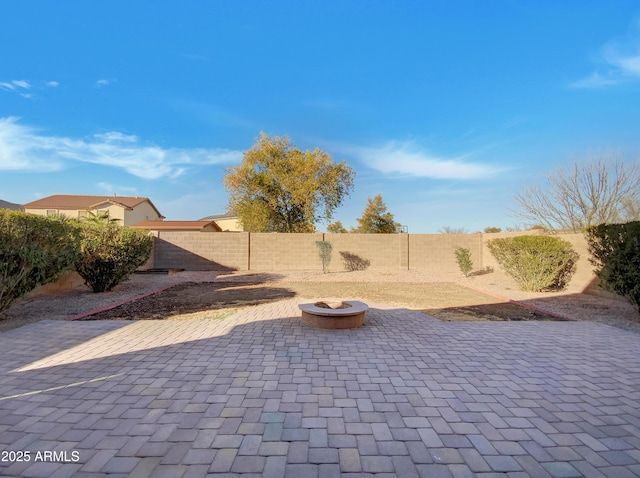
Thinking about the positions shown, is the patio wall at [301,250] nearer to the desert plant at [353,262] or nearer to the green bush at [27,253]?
the desert plant at [353,262]

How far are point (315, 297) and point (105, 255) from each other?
19.3 feet

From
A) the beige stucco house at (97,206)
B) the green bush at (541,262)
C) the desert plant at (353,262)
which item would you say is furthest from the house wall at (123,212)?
the green bush at (541,262)

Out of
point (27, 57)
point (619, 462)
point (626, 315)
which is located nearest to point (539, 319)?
point (626, 315)

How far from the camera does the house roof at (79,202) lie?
96.9 feet

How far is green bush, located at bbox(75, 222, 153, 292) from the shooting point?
26.3ft

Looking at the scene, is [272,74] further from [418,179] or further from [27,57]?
[418,179]

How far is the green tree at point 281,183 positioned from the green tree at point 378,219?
27.5 ft

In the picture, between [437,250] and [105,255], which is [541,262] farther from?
[105,255]

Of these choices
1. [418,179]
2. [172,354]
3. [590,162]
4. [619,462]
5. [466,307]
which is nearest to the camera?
[619,462]

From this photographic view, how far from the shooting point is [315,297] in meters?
8.39

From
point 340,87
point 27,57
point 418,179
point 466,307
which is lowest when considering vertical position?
point 466,307

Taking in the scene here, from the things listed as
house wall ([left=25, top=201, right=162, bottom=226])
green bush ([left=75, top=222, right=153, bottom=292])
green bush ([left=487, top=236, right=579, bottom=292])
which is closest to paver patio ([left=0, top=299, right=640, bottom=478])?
green bush ([left=75, top=222, right=153, bottom=292])

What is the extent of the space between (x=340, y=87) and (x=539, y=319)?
33.5 ft

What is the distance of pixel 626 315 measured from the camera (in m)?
6.29
